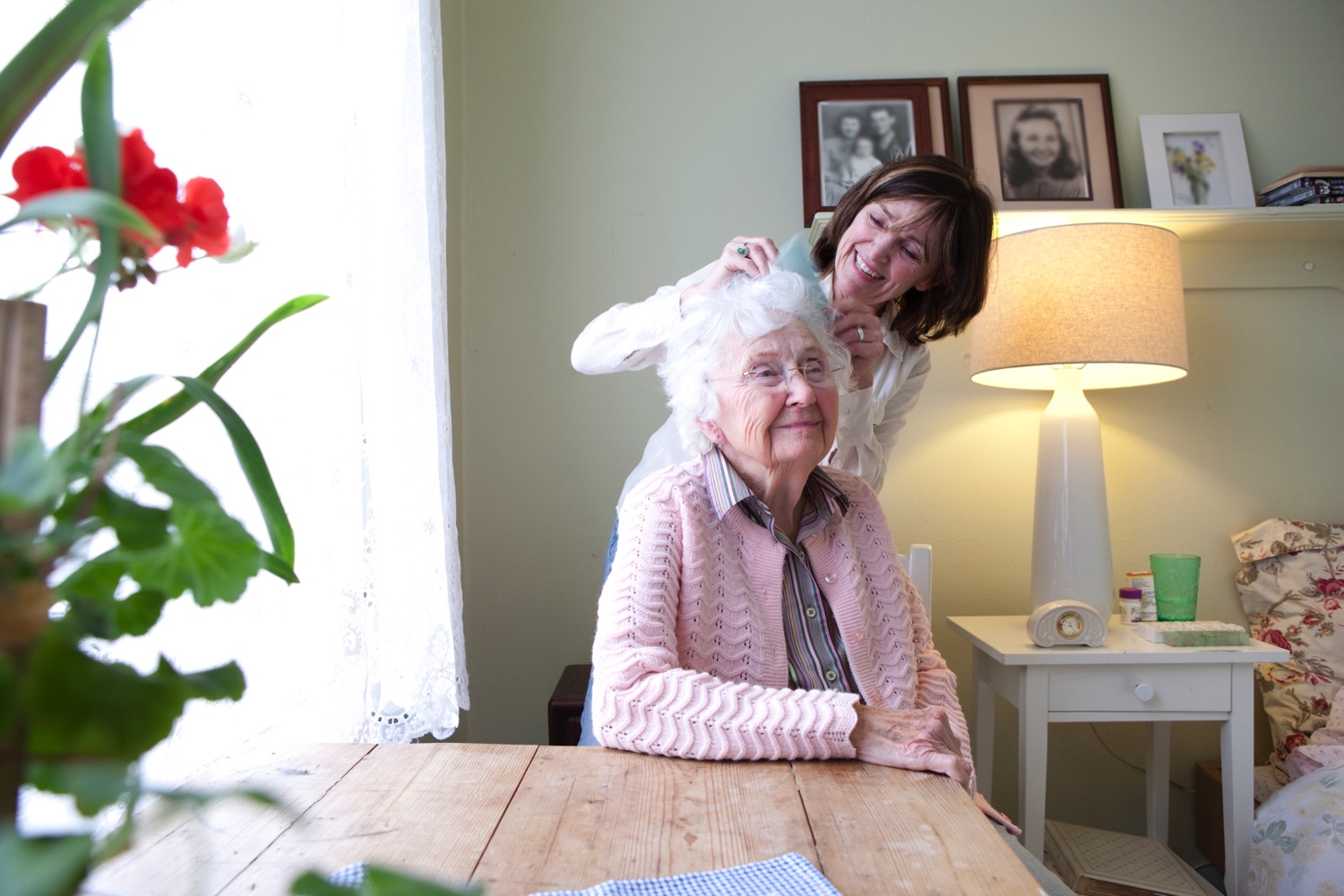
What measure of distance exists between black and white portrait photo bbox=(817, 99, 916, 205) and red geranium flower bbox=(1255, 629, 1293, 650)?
62.2 inches

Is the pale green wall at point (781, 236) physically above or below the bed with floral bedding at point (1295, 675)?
above

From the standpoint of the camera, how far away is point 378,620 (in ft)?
5.01

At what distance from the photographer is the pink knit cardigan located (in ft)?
3.65

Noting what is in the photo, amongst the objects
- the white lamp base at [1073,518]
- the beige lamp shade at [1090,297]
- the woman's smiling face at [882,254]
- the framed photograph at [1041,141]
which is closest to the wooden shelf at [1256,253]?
the framed photograph at [1041,141]

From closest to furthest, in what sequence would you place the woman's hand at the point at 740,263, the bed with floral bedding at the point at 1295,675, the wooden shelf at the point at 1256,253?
the woman's hand at the point at 740,263
the bed with floral bedding at the point at 1295,675
the wooden shelf at the point at 1256,253

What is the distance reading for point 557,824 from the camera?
87cm

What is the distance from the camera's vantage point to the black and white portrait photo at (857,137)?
8.39 ft

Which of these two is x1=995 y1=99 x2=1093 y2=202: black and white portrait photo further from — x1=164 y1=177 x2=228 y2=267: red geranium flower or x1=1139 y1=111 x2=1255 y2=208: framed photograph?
x1=164 y1=177 x2=228 y2=267: red geranium flower

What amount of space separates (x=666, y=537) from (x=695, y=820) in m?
0.52

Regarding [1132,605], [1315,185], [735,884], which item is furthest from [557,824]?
[1315,185]

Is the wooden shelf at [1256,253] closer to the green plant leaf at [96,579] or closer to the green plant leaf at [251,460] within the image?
the green plant leaf at [251,460]

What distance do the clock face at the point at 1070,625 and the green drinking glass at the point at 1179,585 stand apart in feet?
1.15

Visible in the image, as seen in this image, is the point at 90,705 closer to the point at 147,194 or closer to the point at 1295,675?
the point at 147,194

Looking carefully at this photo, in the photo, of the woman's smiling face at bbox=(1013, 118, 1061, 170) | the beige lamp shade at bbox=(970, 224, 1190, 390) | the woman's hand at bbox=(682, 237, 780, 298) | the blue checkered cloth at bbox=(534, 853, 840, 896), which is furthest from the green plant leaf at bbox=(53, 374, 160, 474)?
the woman's smiling face at bbox=(1013, 118, 1061, 170)
